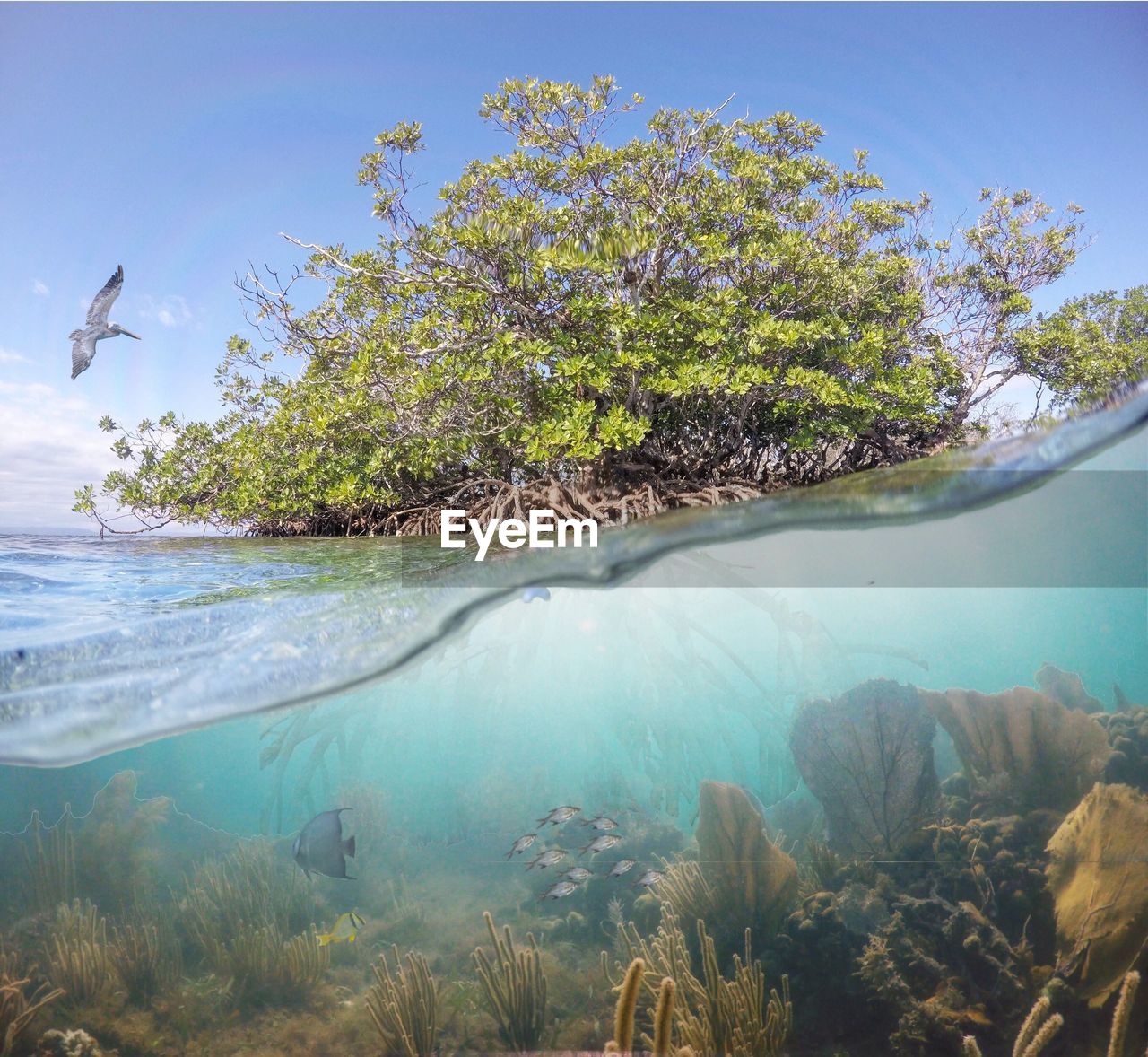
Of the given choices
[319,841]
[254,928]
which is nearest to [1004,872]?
[319,841]

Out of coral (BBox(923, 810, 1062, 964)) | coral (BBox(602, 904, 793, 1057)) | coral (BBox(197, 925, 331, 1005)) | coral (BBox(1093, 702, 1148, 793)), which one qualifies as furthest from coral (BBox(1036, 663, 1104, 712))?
coral (BBox(197, 925, 331, 1005))

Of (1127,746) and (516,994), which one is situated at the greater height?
(1127,746)

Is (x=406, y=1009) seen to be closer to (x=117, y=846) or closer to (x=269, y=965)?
(x=269, y=965)

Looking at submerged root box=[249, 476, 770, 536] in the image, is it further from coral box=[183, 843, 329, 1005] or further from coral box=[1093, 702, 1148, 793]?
coral box=[183, 843, 329, 1005]

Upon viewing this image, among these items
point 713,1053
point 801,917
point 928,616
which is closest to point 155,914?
point 713,1053

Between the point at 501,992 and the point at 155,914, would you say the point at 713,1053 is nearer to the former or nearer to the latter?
the point at 501,992

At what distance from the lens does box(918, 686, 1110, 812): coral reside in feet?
19.7

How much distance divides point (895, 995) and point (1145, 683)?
24.9 ft

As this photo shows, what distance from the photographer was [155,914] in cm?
668

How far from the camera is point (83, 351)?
1019 cm

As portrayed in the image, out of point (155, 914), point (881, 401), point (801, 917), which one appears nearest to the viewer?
point (801, 917)

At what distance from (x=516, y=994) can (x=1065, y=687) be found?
6162 millimetres

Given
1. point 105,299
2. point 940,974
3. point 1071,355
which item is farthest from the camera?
point 1071,355

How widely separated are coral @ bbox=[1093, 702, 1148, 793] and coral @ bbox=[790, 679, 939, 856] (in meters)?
1.57
